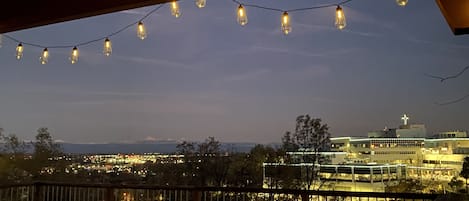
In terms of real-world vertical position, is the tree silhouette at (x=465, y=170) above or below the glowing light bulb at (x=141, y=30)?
below

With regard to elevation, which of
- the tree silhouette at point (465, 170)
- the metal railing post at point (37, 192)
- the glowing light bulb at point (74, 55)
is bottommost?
the tree silhouette at point (465, 170)

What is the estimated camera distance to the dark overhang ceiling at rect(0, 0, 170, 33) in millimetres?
3182

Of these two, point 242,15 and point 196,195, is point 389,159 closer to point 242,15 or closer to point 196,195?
point 196,195

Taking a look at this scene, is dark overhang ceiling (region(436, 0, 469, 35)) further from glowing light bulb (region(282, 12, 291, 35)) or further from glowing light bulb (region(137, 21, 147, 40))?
glowing light bulb (region(137, 21, 147, 40))

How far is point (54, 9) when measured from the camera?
3375 mm

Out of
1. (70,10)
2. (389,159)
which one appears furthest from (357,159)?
(70,10)

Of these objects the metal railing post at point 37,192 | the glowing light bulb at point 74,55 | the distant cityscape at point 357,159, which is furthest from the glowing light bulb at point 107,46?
the distant cityscape at point 357,159

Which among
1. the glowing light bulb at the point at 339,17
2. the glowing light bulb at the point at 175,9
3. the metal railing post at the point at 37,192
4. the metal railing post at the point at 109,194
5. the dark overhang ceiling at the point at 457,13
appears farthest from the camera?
the metal railing post at the point at 37,192

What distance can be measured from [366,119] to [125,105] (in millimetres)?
12542

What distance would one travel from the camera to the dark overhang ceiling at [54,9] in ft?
10.4

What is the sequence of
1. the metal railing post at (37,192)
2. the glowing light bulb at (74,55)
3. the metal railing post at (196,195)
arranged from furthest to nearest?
1. the metal railing post at (37,192)
2. the metal railing post at (196,195)
3. the glowing light bulb at (74,55)

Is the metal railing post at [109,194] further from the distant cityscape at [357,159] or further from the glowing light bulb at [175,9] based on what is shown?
Result: the distant cityscape at [357,159]

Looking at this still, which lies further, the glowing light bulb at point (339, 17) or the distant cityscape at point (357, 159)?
the distant cityscape at point (357, 159)

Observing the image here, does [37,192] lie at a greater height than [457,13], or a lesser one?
lesser
